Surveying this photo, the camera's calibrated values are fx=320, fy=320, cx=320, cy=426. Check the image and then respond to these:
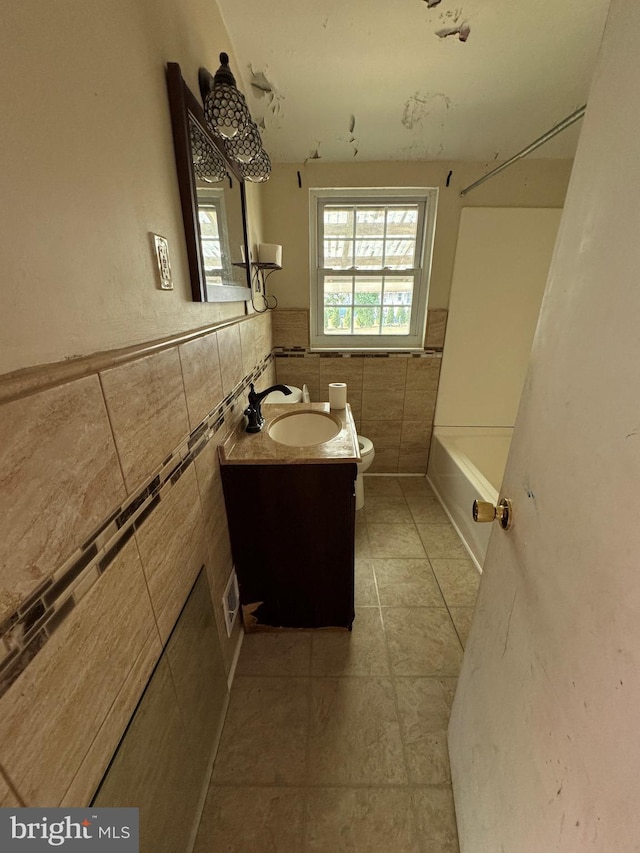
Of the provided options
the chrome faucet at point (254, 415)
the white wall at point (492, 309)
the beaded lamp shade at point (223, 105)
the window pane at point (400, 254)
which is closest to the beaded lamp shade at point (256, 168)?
the beaded lamp shade at point (223, 105)

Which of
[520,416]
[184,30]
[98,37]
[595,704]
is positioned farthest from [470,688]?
[184,30]

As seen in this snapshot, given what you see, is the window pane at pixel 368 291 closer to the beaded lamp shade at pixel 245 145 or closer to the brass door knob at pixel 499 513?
the beaded lamp shade at pixel 245 145

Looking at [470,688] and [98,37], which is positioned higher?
[98,37]

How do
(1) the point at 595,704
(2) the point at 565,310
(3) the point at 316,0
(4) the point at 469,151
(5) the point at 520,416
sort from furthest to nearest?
1. (4) the point at 469,151
2. (3) the point at 316,0
3. (5) the point at 520,416
4. (2) the point at 565,310
5. (1) the point at 595,704

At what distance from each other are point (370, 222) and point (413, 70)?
0.94m

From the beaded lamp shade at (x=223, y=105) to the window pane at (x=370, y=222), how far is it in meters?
1.46

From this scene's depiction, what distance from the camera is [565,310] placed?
52 centimetres

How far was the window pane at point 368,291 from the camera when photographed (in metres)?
2.35

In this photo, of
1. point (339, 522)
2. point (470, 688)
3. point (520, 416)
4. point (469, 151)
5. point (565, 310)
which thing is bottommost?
point (470, 688)

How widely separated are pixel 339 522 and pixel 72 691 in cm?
87

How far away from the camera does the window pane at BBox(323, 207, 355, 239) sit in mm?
2203

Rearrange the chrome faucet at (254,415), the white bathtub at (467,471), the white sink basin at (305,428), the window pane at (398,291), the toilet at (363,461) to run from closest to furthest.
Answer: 1. the chrome faucet at (254,415)
2. the white sink basin at (305,428)
3. the white bathtub at (467,471)
4. the toilet at (363,461)
5. the window pane at (398,291)

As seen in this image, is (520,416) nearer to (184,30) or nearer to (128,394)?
(128,394)

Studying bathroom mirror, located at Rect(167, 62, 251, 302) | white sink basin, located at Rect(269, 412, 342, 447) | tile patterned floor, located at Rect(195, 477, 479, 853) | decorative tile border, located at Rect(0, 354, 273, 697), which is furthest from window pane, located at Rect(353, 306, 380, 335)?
decorative tile border, located at Rect(0, 354, 273, 697)
